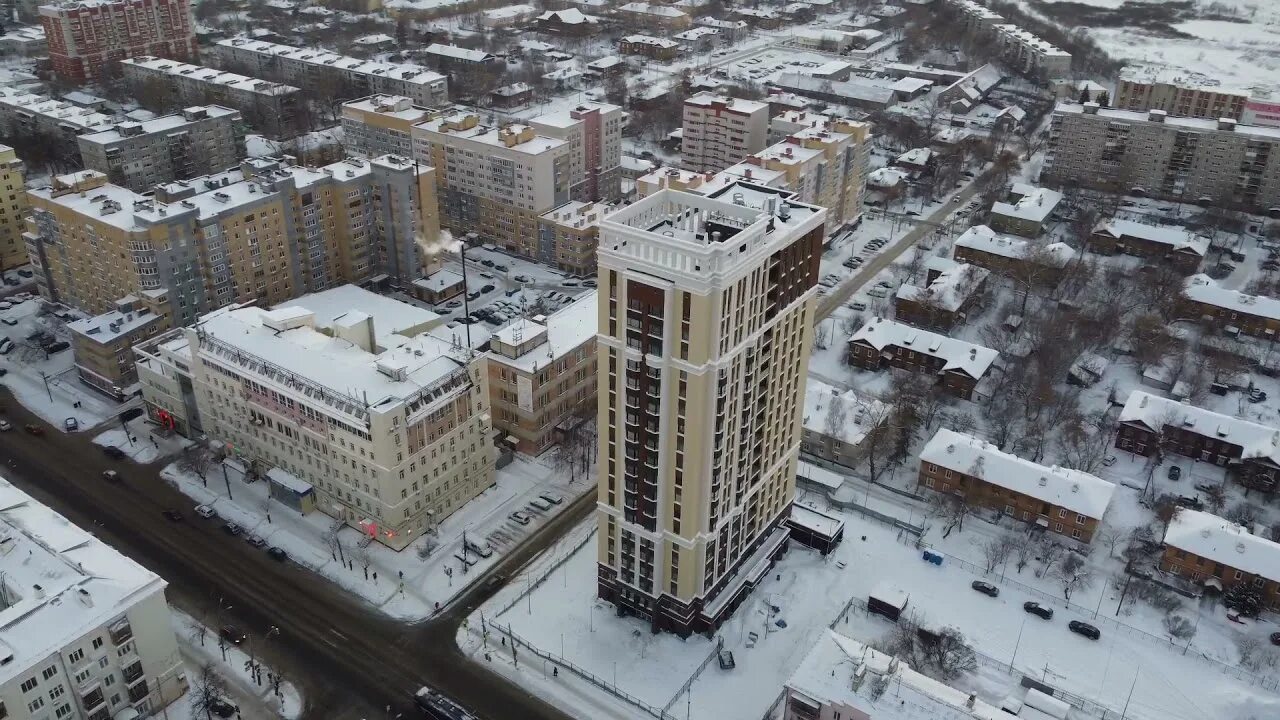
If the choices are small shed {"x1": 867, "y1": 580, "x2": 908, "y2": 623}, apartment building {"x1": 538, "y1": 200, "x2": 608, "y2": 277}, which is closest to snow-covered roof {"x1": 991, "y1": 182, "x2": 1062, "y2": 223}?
apartment building {"x1": 538, "y1": 200, "x2": 608, "y2": 277}

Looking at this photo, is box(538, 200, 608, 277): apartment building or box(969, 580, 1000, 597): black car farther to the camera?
box(538, 200, 608, 277): apartment building

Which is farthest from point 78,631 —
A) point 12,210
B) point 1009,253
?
point 1009,253

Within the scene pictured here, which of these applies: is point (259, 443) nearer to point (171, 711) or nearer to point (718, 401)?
point (171, 711)

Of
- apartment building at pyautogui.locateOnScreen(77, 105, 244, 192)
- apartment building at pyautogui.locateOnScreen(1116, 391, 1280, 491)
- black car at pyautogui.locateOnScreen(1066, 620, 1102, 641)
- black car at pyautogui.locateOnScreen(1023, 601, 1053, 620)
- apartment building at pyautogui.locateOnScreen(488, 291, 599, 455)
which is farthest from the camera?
apartment building at pyautogui.locateOnScreen(77, 105, 244, 192)

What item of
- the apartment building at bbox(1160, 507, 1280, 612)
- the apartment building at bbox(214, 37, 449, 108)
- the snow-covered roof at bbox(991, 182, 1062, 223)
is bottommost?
the apartment building at bbox(1160, 507, 1280, 612)

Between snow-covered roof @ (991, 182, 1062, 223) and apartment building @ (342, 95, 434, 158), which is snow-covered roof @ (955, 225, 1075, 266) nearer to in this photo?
snow-covered roof @ (991, 182, 1062, 223)

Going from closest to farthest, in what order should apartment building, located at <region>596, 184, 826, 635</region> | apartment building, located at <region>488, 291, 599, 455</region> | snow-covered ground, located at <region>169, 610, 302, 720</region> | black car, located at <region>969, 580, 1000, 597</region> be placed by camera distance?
apartment building, located at <region>596, 184, 826, 635</region>, snow-covered ground, located at <region>169, 610, 302, 720</region>, black car, located at <region>969, 580, 1000, 597</region>, apartment building, located at <region>488, 291, 599, 455</region>
